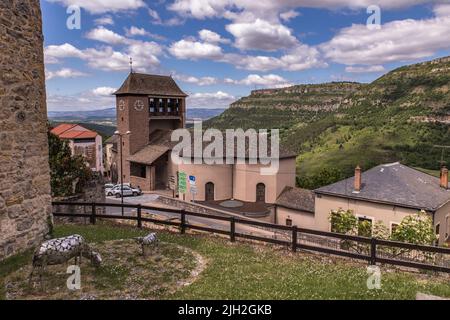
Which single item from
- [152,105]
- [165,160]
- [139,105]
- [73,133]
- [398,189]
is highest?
[152,105]

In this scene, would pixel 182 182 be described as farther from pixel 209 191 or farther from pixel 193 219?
pixel 193 219

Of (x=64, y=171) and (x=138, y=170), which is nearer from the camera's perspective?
(x=64, y=171)

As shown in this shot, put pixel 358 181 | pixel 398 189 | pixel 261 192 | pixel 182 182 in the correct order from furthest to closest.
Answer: pixel 182 182 → pixel 261 192 → pixel 358 181 → pixel 398 189

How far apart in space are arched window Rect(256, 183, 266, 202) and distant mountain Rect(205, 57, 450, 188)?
44.0 ft

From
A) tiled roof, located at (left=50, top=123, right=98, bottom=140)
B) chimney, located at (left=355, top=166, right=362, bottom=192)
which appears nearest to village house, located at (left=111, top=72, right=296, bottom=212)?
chimney, located at (left=355, top=166, right=362, bottom=192)

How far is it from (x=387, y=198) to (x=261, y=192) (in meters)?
13.9

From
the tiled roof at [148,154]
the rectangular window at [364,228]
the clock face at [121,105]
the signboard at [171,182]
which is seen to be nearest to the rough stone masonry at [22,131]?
the rectangular window at [364,228]

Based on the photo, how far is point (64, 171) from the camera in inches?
864

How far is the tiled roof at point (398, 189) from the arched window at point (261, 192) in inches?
297

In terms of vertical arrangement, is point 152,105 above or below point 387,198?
above

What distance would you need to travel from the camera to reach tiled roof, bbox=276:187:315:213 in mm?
34513

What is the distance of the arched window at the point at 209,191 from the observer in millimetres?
38362

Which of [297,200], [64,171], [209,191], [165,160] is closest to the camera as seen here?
[64,171]

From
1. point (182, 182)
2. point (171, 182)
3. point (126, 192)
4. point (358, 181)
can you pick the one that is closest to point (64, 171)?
point (182, 182)
